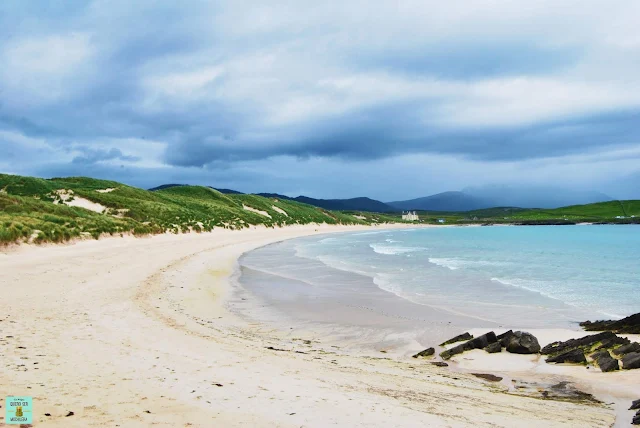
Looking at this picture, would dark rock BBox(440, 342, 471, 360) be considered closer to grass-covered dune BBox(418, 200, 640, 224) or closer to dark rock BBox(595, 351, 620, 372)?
dark rock BBox(595, 351, 620, 372)

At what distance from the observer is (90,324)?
9.70 m

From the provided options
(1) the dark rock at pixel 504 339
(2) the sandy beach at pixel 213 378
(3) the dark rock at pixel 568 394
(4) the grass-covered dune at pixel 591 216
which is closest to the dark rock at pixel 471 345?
(1) the dark rock at pixel 504 339

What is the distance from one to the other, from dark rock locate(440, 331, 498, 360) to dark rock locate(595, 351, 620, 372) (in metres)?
2.04

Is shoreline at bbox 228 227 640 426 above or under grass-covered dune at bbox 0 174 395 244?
under

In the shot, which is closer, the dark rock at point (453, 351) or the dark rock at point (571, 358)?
the dark rock at point (571, 358)

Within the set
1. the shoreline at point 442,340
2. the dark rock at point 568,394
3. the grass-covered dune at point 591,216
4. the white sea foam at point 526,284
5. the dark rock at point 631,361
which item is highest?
the grass-covered dune at point 591,216

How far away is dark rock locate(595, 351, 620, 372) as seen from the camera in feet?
26.3

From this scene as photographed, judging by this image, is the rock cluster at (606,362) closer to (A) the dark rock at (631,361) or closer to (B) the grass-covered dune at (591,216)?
(A) the dark rock at (631,361)

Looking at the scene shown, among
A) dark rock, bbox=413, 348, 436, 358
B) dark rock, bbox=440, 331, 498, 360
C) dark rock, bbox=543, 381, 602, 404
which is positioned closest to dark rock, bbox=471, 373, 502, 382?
dark rock, bbox=543, 381, 602, 404

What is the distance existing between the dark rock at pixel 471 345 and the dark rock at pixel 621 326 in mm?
3436

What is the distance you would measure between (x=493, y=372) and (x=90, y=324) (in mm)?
8322

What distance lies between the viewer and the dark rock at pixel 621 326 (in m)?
10.6

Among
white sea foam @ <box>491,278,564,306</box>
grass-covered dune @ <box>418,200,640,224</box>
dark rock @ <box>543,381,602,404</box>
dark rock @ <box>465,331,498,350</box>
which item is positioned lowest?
white sea foam @ <box>491,278,564,306</box>

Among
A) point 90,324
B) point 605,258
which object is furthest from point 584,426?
point 605,258
